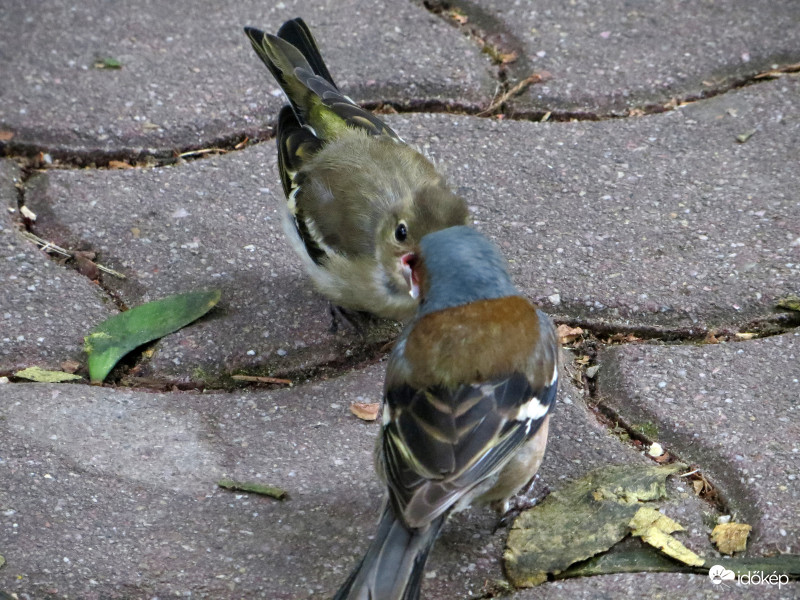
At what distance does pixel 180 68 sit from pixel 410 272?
2.05m

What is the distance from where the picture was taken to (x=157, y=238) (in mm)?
3980

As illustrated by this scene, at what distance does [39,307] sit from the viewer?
3576 mm

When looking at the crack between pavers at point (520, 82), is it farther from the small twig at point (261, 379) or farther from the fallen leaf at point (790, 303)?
the small twig at point (261, 379)

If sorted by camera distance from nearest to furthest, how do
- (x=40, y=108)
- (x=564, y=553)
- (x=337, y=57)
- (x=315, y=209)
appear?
1. (x=564, y=553)
2. (x=315, y=209)
3. (x=40, y=108)
4. (x=337, y=57)

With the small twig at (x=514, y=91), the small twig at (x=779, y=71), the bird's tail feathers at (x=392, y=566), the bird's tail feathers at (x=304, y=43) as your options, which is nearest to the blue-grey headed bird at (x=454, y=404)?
the bird's tail feathers at (x=392, y=566)

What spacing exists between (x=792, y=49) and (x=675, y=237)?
1.39 m

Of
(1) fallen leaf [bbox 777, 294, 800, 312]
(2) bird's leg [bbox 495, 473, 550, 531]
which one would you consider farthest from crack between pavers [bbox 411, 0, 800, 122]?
(2) bird's leg [bbox 495, 473, 550, 531]

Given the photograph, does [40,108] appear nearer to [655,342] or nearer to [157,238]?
[157,238]

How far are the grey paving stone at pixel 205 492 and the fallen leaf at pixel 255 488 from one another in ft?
0.07

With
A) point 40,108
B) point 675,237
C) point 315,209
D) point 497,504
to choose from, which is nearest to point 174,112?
point 40,108

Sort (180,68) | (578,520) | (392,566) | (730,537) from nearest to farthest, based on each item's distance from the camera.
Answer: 1. (392,566)
2. (730,537)
3. (578,520)
4. (180,68)

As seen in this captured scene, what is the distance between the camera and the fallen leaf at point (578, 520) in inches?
108

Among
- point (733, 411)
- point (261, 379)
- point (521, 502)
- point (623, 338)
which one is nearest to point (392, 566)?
point (521, 502)

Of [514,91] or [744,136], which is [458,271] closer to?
[514,91]
